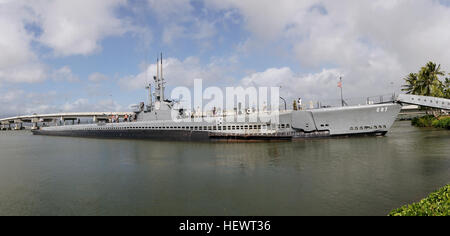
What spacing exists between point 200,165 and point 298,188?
633cm

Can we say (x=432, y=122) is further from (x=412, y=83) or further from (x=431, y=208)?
(x=431, y=208)

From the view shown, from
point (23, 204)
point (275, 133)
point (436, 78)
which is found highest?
point (436, 78)

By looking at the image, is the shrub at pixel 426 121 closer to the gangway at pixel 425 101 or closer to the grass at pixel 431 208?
the gangway at pixel 425 101

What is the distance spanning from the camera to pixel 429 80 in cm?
4100

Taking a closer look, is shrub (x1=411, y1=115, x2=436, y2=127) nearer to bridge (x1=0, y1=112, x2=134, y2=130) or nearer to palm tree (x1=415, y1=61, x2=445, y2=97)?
palm tree (x1=415, y1=61, x2=445, y2=97)

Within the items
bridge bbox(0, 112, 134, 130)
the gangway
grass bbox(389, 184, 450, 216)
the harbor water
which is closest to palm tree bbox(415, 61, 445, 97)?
the gangway

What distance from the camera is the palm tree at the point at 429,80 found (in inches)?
1592

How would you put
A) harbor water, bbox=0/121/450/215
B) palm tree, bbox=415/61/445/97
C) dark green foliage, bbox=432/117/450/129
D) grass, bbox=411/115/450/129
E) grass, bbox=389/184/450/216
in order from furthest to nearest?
palm tree, bbox=415/61/445/97
grass, bbox=411/115/450/129
dark green foliage, bbox=432/117/450/129
harbor water, bbox=0/121/450/215
grass, bbox=389/184/450/216

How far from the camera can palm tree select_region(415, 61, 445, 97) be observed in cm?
4044

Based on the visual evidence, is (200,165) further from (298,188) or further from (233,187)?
(298,188)

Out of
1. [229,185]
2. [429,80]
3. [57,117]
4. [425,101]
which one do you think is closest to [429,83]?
[429,80]

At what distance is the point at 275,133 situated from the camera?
2611cm

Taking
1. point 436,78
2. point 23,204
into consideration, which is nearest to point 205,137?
point 23,204

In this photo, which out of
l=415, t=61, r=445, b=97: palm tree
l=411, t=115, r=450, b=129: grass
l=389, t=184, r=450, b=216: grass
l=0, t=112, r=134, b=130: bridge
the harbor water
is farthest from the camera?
l=0, t=112, r=134, b=130: bridge
